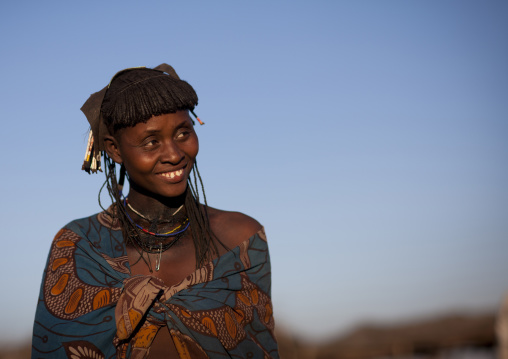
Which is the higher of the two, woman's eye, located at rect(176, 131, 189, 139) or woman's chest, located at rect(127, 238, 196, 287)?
woman's eye, located at rect(176, 131, 189, 139)

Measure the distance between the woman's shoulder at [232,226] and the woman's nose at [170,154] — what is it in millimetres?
673

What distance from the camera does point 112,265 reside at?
3.71m

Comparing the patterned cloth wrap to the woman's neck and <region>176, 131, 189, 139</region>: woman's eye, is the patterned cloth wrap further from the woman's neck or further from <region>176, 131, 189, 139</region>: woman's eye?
<region>176, 131, 189, 139</region>: woman's eye

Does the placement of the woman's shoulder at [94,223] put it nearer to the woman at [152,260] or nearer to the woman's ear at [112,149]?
the woman at [152,260]

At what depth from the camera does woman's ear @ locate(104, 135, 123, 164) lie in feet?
12.5

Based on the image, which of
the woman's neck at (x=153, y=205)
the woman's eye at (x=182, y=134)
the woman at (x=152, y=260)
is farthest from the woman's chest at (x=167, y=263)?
the woman's eye at (x=182, y=134)

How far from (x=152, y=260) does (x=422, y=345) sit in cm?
1148

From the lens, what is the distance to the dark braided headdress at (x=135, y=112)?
356 cm

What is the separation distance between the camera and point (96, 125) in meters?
3.83

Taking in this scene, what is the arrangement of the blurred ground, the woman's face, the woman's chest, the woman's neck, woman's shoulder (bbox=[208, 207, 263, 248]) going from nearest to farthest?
the woman's face < the woman's chest < the woman's neck < woman's shoulder (bbox=[208, 207, 263, 248]) < the blurred ground

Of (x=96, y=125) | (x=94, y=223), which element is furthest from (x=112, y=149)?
(x=94, y=223)

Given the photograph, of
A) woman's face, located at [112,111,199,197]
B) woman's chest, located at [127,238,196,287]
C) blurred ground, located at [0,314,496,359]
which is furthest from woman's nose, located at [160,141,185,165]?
blurred ground, located at [0,314,496,359]

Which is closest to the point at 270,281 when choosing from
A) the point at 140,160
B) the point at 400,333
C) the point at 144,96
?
the point at 140,160

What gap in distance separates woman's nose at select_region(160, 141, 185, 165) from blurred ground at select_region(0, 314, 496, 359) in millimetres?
10012
